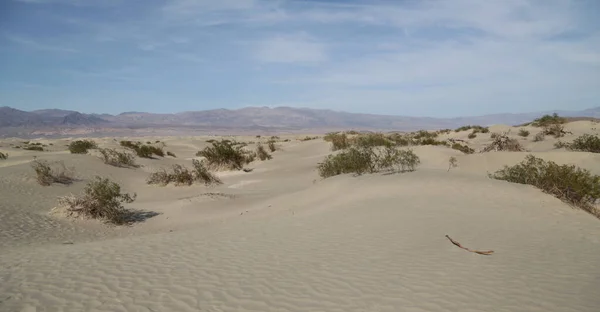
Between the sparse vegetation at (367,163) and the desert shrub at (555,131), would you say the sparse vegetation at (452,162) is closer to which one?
the sparse vegetation at (367,163)

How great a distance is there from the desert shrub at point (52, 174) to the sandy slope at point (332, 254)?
197cm

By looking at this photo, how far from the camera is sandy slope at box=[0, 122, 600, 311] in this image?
454 cm

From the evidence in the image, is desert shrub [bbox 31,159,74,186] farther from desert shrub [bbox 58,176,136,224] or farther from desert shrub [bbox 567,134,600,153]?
desert shrub [bbox 567,134,600,153]

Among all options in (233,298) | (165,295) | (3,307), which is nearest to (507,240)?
(233,298)

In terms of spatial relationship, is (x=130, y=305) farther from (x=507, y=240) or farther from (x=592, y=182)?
(x=592, y=182)

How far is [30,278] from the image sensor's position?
5203 mm

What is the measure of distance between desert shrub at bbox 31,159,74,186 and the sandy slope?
6.47 feet

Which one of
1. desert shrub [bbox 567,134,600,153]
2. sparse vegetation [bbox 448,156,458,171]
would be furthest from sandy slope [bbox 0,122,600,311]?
desert shrub [bbox 567,134,600,153]

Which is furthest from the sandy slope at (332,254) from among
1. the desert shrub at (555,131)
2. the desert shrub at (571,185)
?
the desert shrub at (555,131)

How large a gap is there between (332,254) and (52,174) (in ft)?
45.6

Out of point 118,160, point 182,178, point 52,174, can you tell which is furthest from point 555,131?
point 52,174

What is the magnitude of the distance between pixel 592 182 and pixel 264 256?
7.87 meters

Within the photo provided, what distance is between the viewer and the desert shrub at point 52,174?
14734 millimetres

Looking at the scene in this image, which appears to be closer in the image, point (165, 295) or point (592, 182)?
point (165, 295)
